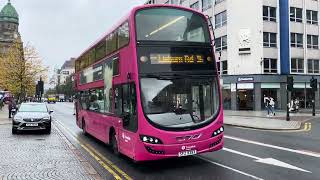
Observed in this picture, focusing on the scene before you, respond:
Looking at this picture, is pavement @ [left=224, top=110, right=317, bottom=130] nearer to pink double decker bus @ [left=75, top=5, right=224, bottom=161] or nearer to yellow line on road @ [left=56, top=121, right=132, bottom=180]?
yellow line on road @ [left=56, top=121, right=132, bottom=180]

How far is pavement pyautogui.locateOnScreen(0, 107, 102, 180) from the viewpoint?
29.8 ft

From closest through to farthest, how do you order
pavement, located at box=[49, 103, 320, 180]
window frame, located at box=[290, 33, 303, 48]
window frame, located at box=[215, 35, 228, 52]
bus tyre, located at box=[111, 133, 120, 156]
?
pavement, located at box=[49, 103, 320, 180] → bus tyre, located at box=[111, 133, 120, 156] → window frame, located at box=[290, 33, 303, 48] → window frame, located at box=[215, 35, 228, 52]

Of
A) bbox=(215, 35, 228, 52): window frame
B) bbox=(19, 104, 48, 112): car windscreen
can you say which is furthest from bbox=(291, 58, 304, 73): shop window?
bbox=(19, 104, 48, 112): car windscreen

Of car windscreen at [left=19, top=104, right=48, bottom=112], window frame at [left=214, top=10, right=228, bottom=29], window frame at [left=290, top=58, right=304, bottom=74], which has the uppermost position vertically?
window frame at [left=214, top=10, right=228, bottom=29]

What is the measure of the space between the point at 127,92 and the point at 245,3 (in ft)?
126

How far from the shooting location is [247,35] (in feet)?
148

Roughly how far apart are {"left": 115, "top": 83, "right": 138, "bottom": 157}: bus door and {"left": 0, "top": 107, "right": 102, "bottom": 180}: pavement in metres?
1.04

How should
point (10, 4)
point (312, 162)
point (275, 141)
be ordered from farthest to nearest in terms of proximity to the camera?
point (10, 4) < point (275, 141) < point (312, 162)

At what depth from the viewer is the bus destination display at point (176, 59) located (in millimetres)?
9604

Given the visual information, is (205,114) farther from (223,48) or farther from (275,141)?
(223,48)

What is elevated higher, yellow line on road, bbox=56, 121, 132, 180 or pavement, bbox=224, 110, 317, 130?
pavement, bbox=224, 110, 317, 130

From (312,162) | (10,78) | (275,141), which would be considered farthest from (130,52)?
(10,78)

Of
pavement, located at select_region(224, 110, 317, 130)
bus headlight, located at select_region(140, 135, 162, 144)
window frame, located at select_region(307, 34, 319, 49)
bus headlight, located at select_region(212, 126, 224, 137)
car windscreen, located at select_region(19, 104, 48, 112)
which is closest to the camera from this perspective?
bus headlight, located at select_region(140, 135, 162, 144)

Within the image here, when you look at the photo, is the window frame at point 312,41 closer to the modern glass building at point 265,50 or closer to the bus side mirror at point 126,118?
the modern glass building at point 265,50
